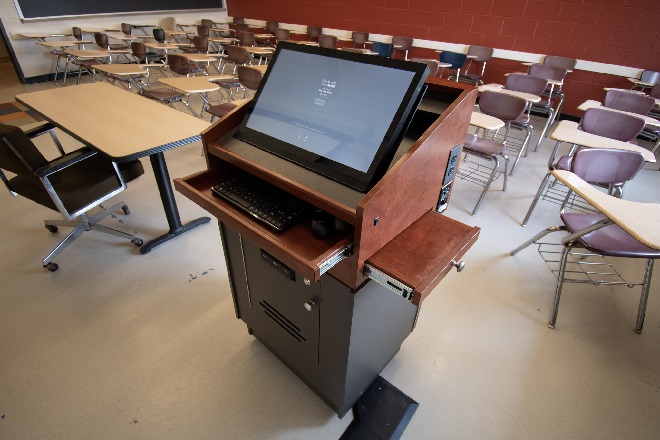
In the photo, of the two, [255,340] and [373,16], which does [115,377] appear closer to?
[255,340]

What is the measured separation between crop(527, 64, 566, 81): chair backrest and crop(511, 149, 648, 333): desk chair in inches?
134

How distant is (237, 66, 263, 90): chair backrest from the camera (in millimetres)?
3503

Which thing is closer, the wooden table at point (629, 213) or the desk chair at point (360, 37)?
the wooden table at point (629, 213)

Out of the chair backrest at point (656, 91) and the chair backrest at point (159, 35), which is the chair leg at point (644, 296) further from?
the chair backrest at point (159, 35)

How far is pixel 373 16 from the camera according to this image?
6.62m

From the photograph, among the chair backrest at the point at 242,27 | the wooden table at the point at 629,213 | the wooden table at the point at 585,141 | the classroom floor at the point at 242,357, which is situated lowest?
the classroom floor at the point at 242,357

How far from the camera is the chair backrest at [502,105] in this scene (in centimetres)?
304

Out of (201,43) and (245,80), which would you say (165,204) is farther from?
(201,43)

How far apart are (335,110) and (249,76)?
9.88 ft

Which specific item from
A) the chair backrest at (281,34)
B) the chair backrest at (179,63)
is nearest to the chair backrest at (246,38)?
the chair backrest at (281,34)

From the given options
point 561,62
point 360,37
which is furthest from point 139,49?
point 561,62

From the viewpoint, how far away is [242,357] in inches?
64.1

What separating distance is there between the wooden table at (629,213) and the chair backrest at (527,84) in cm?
282

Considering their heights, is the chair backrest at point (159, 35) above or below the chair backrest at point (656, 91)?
above
